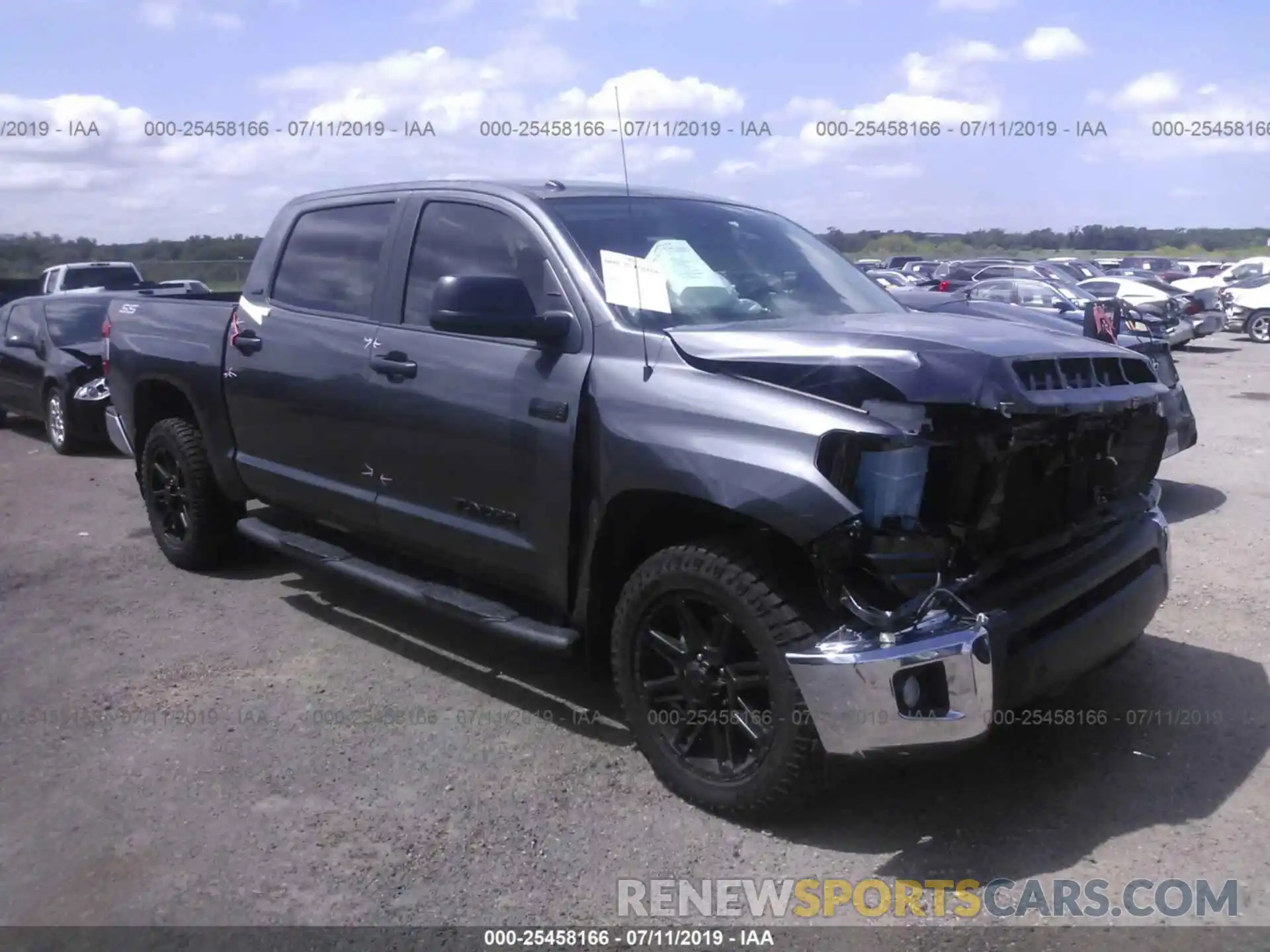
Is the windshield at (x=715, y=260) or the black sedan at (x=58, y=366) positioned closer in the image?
the windshield at (x=715, y=260)

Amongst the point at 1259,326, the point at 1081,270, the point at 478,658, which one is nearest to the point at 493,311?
the point at 478,658

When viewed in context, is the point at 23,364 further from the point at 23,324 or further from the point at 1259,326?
the point at 1259,326

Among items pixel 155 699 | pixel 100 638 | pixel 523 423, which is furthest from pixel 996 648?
pixel 100 638

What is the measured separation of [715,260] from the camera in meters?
4.52

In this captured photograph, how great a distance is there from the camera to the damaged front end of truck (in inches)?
129

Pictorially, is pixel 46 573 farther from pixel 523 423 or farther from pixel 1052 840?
pixel 1052 840

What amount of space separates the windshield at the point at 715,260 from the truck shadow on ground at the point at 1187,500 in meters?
3.48

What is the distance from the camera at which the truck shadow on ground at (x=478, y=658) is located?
4.64m

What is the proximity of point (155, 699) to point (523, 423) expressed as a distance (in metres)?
2.06

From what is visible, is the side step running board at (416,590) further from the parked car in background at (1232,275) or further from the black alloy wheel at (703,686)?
the parked car in background at (1232,275)

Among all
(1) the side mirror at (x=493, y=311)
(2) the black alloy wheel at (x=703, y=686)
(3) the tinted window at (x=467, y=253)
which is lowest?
(2) the black alloy wheel at (x=703, y=686)

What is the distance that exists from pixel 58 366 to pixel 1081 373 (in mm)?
10605

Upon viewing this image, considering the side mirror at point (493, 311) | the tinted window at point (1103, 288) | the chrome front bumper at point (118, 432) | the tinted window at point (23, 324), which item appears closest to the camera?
the side mirror at point (493, 311)

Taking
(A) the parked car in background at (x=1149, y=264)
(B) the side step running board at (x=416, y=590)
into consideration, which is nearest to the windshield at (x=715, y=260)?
(B) the side step running board at (x=416, y=590)
